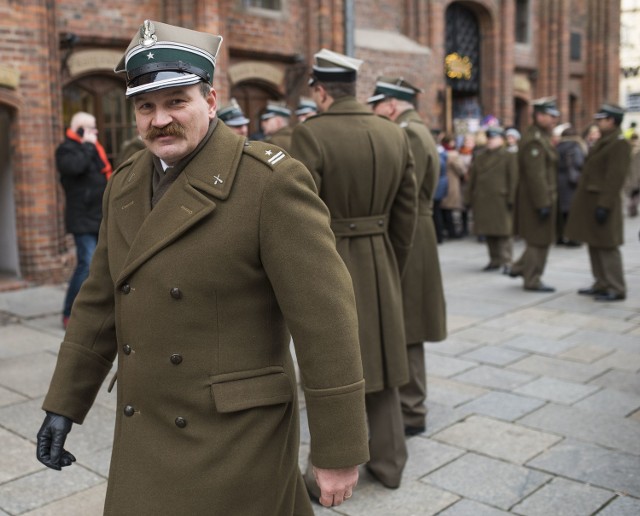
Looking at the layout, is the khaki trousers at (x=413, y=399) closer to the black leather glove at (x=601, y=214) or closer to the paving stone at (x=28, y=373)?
the paving stone at (x=28, y=373)

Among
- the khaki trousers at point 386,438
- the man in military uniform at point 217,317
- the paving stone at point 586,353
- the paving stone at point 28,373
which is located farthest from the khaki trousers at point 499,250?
the man in military uniform at point 217,317

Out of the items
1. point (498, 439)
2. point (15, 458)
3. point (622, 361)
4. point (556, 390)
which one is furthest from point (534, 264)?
point (15, 458)

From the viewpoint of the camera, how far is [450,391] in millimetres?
5547

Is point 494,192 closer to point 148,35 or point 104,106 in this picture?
point 104,106

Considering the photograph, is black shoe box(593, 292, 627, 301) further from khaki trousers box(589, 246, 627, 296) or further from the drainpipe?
the drainpipe

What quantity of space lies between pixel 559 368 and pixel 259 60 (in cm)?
816

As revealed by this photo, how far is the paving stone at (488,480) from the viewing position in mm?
3869

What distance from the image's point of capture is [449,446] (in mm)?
4523

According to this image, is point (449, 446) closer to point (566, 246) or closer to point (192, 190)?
point (192, 190)

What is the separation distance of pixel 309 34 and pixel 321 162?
390 inches

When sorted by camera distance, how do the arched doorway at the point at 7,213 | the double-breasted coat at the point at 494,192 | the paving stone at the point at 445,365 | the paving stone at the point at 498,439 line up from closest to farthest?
the paving stone at the point at 498,439, the paving stone at the point at 445,365, the arched doorway at the point at 7,213, the double-breasted coat at the point at 494,192

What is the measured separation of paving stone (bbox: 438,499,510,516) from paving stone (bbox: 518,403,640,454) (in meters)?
1.13

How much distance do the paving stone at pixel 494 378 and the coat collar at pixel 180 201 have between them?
3.91 meters

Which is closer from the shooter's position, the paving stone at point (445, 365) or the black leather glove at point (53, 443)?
the black leather glove at point (53, 443)
